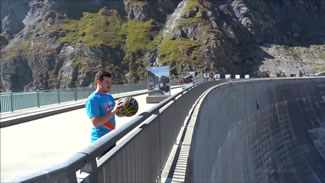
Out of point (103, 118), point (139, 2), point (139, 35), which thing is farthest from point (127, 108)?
point (139, 2)

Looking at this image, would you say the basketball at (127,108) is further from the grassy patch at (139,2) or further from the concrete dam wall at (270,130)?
the grassy patch at (139,2)

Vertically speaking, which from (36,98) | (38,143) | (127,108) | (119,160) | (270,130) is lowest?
(270,130)

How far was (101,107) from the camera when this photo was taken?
4.06 m

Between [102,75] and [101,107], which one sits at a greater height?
[102,75]

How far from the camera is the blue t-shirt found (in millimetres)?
4012

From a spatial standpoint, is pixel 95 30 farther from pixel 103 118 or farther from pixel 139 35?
pixel 103 118

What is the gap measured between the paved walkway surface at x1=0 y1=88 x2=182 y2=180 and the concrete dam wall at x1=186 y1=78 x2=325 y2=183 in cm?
743

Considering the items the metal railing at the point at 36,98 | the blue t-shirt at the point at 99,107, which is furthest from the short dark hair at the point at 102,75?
the metal railing at the point at 36,98

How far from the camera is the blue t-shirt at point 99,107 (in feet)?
13.2

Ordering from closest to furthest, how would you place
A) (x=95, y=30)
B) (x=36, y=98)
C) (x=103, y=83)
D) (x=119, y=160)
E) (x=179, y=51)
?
1. (x=119, y=160)
2. (x=103, y=83)
3. (x=36, y=98)
4. (x=179, y=51)
5. (x=95, y=30)

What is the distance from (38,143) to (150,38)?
90337 millimetres

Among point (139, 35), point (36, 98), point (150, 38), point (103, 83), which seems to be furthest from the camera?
point (150, 38)

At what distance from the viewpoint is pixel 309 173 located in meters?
28.5

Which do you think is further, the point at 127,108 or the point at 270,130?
the point at 270,130
